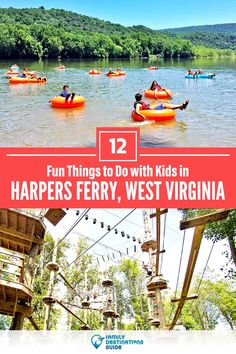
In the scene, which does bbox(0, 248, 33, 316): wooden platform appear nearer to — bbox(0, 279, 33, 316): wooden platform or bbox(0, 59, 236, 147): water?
bbox(0, 279, 33, 316): wooden platform

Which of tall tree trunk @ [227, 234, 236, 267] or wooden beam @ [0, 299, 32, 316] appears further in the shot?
tall tree trunk @ [227, 234, 236, 267]

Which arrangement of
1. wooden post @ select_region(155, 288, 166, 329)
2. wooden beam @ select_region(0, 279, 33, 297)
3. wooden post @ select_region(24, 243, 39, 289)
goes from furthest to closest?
wooden post @ select_region(155, 288, 166, 329) < wooden post @ select_region(24, 243, 39, 289) < wooden beam @ select_region(0, 279, 33, 297)

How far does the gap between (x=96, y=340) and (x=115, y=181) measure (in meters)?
0.91

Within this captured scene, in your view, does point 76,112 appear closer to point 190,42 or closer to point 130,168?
point 130,168

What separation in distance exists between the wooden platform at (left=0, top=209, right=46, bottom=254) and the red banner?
27.0 inches

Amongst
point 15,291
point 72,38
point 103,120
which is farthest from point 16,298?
point 72,38

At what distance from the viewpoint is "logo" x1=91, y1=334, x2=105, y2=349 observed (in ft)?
8.51

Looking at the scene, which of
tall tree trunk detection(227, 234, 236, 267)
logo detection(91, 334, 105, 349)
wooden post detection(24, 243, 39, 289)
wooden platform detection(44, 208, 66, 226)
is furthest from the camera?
tall tree trunk detection(227, 234, 236, 267)

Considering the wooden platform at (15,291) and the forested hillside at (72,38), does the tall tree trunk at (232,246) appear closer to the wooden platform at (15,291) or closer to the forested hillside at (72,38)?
the wooden platform at (15,291)

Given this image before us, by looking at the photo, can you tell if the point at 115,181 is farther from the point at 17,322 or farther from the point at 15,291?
the point at 17,322

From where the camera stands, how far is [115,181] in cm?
251

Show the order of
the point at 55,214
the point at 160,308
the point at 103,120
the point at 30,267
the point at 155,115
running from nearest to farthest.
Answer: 1. the point at 55,214
2. the point at 30,267
3. the point at 160,308
4. the point at 155,115
5. the point at 103,120

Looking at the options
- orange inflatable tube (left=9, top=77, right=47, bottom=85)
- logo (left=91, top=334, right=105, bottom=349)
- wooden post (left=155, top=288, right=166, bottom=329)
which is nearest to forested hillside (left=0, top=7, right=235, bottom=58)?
orange inflatable tube (left=9, top=77, right=47, bottom=85)

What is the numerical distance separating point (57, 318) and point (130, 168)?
692cm
